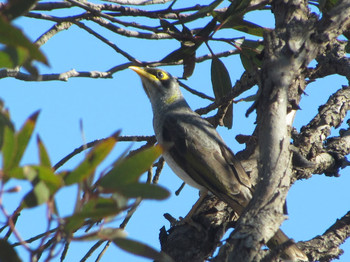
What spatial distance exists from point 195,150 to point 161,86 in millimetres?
1588

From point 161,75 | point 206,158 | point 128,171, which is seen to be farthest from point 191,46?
point 128,171

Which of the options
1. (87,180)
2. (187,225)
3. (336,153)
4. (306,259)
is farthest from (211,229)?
(87,180)

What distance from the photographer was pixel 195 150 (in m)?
5.51

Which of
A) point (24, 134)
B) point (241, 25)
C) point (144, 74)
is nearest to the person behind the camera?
point (24, 134)

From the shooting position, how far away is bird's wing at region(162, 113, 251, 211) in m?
4.82

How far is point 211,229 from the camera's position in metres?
4.25

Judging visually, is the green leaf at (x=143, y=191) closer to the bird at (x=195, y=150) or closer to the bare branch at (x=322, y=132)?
the bird at (x=195, y=150)

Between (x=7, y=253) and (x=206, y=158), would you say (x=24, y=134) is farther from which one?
(x=206, y=158)

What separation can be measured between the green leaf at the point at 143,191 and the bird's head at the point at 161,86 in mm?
4878

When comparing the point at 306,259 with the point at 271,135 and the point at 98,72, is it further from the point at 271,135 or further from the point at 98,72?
the point at 98,72

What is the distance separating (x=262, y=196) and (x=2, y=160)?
1356 mm

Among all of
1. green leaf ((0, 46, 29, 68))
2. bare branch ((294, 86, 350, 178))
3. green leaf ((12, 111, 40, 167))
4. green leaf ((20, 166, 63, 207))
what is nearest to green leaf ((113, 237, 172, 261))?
green leaf ((20, 166, 63, 207))

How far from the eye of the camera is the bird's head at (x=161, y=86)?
6.73 m

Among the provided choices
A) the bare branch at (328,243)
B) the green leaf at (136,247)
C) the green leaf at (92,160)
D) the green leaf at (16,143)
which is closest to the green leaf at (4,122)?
the green leaf at (16,143)
